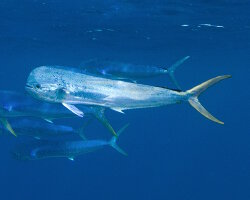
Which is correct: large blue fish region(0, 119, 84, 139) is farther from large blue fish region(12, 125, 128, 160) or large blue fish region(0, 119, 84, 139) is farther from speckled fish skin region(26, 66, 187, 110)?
speckled fish skin region(26, 66, 187, 110)

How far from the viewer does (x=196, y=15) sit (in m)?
15.7

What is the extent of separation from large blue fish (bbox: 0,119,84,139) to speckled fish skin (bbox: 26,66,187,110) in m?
6.24

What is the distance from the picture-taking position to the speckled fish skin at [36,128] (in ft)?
32.3

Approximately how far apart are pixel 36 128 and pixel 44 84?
6.43 meters

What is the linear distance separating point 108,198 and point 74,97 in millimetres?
29229

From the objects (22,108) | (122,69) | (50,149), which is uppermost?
(122,69)

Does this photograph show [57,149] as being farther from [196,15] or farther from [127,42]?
[127,42]

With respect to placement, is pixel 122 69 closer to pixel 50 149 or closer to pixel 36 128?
pixel 36 128

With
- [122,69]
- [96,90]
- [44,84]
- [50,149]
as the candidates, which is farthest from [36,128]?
[96,90]

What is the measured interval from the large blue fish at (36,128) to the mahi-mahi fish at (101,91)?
623 centimetres

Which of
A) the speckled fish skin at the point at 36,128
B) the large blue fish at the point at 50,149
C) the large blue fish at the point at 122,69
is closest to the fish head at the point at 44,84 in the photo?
the large blue fish at the point at 122,69

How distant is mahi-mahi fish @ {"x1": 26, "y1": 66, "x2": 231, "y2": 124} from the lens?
3.91 meters

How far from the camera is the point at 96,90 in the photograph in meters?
3.96

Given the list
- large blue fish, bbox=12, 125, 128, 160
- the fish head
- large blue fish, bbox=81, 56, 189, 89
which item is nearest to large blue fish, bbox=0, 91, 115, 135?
large blue fish, bbox=81, 56, 189, 89
